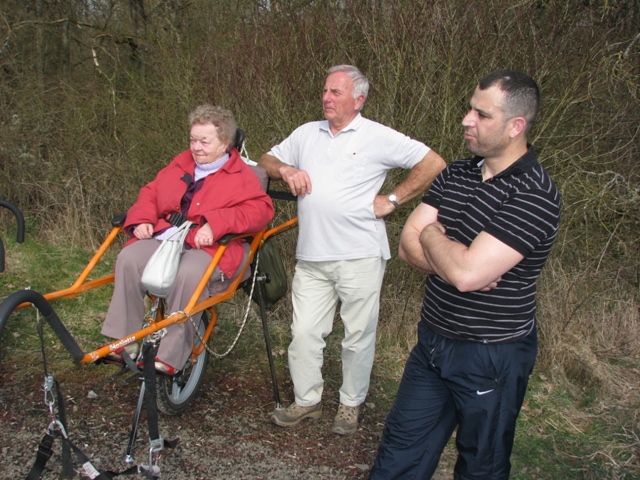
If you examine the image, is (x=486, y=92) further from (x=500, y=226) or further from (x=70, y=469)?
(x=70, y=469)

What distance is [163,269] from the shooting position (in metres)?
3.02

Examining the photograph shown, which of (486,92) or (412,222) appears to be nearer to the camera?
(486,92)

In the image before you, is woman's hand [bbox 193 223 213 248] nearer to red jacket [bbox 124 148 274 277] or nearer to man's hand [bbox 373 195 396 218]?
red jacket [bbox 124 148 274 277]

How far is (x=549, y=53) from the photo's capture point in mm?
4922

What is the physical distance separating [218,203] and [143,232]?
0.46 metres

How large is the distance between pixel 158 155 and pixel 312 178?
161 inches

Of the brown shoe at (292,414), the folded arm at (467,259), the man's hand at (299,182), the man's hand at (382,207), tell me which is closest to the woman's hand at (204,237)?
the man's hand at (299,182)

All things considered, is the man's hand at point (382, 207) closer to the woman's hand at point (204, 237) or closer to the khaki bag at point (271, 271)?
the khaki bag at point (271, 271)

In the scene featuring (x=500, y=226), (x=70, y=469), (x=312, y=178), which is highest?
(x=500, y=226)

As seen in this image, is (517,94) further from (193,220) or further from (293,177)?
(193,220)

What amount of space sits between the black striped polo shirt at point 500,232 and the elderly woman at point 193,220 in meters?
1.36

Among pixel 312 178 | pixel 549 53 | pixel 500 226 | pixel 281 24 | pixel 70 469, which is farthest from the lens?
pixel 281 24

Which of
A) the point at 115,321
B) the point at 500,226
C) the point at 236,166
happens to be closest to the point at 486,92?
the point at 500,226

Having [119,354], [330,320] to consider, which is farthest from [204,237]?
[330,320]
